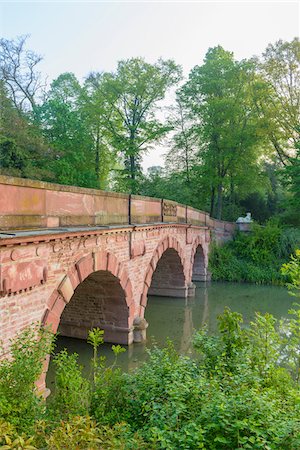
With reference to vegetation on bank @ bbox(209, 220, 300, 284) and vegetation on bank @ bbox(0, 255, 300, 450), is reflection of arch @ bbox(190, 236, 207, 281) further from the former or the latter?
vegetation on bank @ bbox(0, 255, 300, 450)

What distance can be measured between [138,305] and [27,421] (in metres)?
6.32

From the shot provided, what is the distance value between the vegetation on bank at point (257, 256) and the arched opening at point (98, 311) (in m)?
10.9

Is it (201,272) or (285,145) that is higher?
(285,145)

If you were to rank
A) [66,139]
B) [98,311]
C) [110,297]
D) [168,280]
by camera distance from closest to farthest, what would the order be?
[110,297] → [98,311] → [168,280] → [66,139]

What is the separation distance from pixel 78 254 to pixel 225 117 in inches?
712

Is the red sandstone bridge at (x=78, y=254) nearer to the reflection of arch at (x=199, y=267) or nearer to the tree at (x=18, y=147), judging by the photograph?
the tree at (x=18, y=147)

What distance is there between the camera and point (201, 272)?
63.4 ft

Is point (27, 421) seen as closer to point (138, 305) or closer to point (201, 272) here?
point (138, 305)

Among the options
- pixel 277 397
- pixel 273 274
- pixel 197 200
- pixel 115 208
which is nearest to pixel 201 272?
pixel 273 274

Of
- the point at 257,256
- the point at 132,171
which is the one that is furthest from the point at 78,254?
the point at 132,171

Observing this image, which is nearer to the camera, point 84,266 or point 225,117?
point 84,266

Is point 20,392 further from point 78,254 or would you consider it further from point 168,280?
point 168,280

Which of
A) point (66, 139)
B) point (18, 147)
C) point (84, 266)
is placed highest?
point (66, 139)

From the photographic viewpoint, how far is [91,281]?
354 inches
